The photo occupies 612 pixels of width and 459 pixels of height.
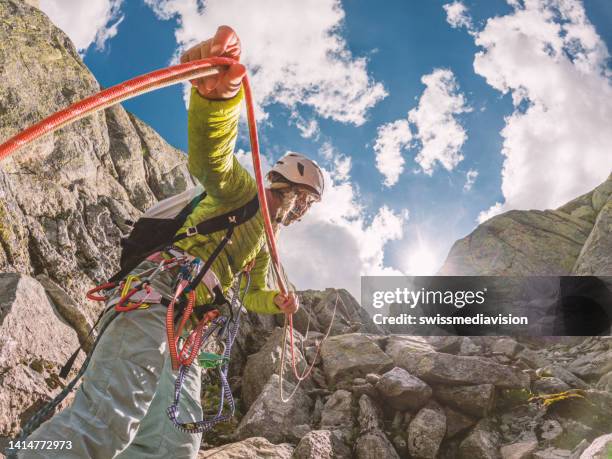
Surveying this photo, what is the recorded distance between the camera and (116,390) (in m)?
2.89

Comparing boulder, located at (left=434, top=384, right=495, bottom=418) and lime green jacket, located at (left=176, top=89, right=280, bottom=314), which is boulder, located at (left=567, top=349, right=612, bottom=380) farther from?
lime green jacket, located at (left=176, top=89, right=280, bottom=314)

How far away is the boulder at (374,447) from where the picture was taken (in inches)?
342

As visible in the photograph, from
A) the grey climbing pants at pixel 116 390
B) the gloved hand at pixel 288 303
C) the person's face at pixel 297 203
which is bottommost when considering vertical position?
the grey climbing pants at pixel 116 390

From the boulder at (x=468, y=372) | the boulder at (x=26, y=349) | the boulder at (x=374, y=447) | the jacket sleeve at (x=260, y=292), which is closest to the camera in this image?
the boulder at (x=26, y=349)

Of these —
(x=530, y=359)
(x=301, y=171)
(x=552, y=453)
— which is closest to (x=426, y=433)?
(x=552, y=453)

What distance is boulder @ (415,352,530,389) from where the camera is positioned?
36.9 ft

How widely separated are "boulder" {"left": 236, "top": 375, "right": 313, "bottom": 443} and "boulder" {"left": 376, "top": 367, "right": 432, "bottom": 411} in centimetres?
213

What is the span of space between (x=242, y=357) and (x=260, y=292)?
8.12 metres

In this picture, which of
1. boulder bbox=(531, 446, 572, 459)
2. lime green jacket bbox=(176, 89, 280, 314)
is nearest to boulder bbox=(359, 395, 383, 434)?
boulder bbox=(531, 446, 572, 459)

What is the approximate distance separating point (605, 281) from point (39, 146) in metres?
37.2

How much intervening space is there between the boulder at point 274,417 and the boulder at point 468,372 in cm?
373

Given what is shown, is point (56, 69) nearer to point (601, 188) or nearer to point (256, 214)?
point (256, 214)

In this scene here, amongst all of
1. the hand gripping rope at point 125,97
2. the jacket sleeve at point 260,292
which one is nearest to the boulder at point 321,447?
the jacket sleeve at point 260,292

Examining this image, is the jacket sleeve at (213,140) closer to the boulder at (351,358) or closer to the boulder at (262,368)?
the boulder at (262,368)
